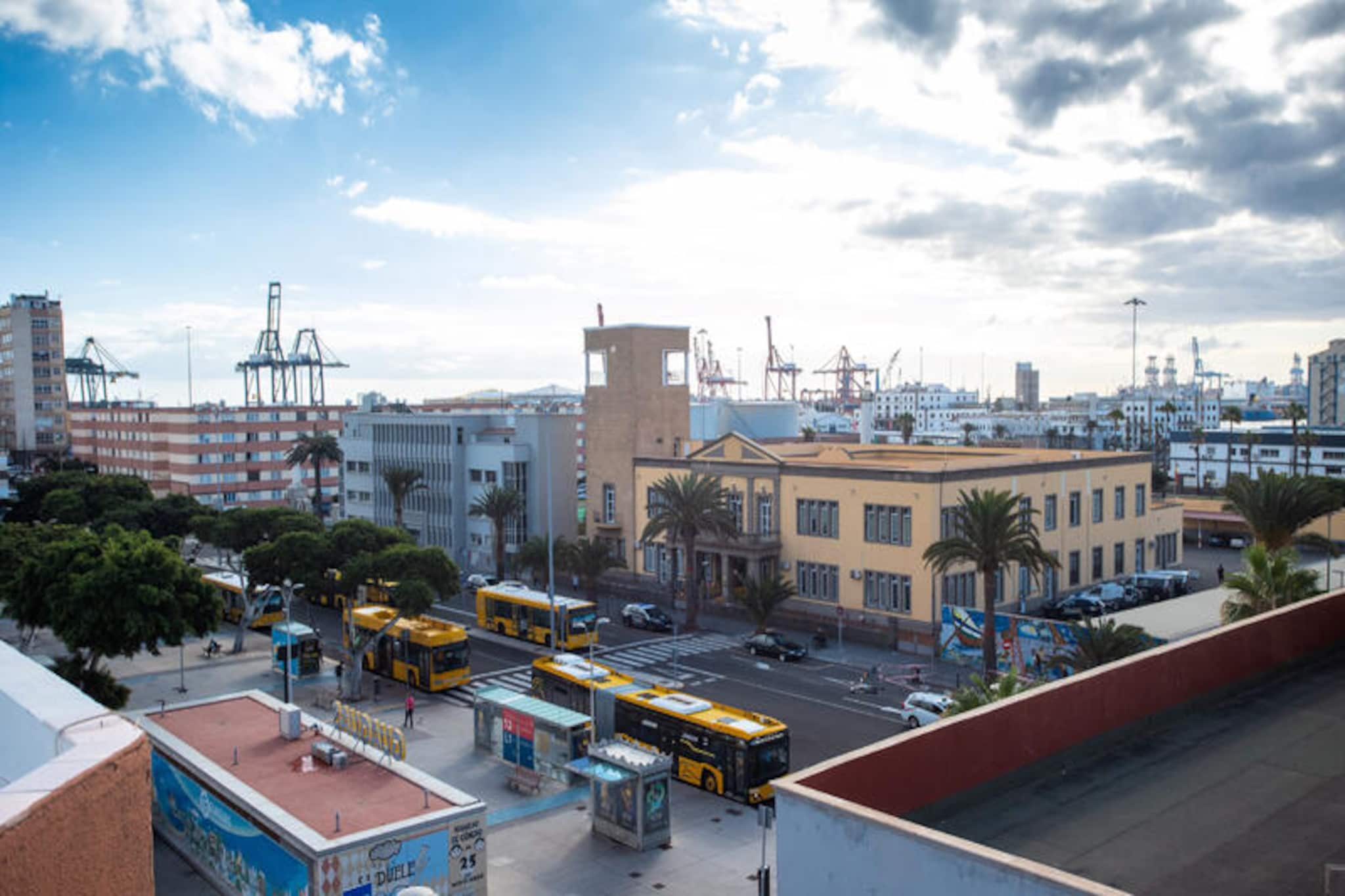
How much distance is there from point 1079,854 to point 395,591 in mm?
34412

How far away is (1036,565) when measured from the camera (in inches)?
1703

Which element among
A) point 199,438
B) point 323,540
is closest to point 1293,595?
point 323,540

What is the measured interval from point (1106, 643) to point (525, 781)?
1855 cm

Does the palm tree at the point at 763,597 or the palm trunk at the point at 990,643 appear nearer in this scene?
the palm trunk at the point at 990,643

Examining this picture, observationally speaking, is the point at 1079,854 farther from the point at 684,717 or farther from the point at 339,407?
the point at 339,407

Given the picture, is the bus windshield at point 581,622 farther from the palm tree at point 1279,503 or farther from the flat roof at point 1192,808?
the flat roof at point 1192,808

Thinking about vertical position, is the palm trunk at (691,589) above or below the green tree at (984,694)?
below

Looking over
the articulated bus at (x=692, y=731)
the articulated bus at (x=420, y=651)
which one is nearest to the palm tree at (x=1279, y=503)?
the articulated bus at (x=692, y=731)

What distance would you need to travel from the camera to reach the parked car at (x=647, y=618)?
55.0m

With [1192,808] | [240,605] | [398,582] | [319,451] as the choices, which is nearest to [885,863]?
[1192,808]

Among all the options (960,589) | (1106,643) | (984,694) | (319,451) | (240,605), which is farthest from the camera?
(319,451)

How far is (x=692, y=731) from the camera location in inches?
1233

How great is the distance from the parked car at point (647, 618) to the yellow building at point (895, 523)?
5.10 meters

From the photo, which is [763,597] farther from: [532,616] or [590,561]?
[590,561]
